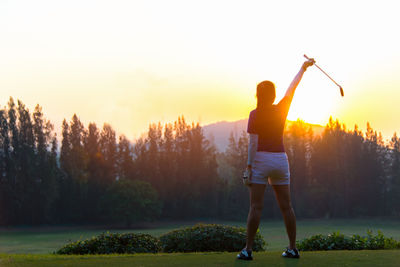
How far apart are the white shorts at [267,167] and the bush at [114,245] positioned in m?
5.23

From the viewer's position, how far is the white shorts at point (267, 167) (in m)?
Result: 6.11

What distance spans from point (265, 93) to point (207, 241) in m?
5.41

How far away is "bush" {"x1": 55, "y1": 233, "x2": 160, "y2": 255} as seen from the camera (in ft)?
34.4

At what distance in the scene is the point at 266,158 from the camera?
241 inches

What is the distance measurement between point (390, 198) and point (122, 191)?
45.1m

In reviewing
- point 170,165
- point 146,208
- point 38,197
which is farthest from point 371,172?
point 38,197

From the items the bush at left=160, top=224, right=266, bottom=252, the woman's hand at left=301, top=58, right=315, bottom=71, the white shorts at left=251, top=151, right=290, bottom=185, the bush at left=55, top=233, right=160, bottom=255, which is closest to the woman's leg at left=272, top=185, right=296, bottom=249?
the white shorts at left=251, top=151, right=290, bottom=185

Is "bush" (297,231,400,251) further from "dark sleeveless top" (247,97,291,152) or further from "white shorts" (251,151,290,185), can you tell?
"dark sleeveless top" (247,97,291,152)

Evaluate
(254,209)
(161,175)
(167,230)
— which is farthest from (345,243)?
(161,175)

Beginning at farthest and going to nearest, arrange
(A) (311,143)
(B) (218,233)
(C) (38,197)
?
(A) (311,143)
(C) (38,197)
(B) (218,233)

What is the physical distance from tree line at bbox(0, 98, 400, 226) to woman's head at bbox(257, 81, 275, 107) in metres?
62.9

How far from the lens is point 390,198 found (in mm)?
79188

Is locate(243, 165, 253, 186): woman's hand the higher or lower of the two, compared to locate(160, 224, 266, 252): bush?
higher

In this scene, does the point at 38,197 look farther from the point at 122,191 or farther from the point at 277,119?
the point at 277,119
